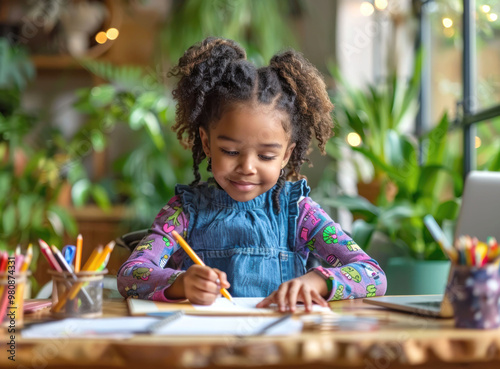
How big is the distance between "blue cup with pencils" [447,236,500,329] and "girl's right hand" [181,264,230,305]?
34cm

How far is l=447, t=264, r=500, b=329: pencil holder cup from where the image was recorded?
2.61 ft

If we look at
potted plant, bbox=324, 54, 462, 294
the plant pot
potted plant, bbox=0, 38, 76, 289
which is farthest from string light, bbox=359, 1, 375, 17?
potted plant, bbox=0, 38, 76, 289

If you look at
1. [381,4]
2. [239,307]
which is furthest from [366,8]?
[239,307]

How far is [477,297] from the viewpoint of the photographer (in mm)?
805

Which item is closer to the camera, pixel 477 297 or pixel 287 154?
pixel 477 297

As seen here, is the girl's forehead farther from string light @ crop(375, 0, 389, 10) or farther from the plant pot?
string light @ crop(375, 0, 389, 10)

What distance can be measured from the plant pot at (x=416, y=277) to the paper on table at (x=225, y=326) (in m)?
1.45

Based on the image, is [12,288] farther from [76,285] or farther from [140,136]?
[140,136]

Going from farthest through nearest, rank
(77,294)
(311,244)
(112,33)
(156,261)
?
(112,33) → (311,244) → (156,261) → (77,294)

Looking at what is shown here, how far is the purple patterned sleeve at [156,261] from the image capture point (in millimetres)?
1099

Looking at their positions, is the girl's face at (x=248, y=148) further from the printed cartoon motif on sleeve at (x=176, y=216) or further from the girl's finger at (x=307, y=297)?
the girl's finger at (x=307, y=297)

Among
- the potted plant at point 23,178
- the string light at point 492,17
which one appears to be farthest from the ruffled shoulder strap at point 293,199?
the potted plant at point 23,178

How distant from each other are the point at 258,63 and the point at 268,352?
91.7 inches

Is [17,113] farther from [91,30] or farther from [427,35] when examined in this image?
[427,35]
